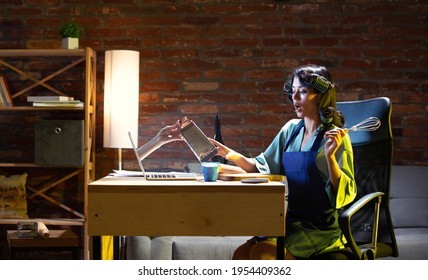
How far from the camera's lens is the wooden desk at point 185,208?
206 cm

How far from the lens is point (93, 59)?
12.8ft

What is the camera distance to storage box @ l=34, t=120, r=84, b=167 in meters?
3.76

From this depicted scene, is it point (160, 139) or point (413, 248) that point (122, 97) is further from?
point (413, 248)

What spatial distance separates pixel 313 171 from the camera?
238 centimetres

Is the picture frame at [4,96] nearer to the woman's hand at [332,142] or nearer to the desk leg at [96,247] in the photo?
the desk leg at [96,247]

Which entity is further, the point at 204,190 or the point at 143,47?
the point at 143,47

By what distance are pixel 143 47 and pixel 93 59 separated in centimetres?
31

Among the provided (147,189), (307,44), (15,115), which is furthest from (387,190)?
(15,115)

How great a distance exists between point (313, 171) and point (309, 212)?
15 cm

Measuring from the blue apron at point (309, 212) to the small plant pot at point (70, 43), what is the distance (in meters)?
1.85

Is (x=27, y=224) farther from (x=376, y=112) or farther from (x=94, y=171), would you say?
(x=376, y=112)

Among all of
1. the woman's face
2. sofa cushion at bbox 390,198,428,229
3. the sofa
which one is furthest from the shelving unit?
sofa cushion at bbox 390,198,428,229

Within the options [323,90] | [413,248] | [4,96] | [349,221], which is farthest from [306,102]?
[4,96]

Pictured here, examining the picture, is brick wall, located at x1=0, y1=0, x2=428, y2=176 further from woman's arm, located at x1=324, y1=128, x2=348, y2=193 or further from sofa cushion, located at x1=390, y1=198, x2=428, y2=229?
woman's arm, located at x1=324, y1=128, x2=348, y2=193
